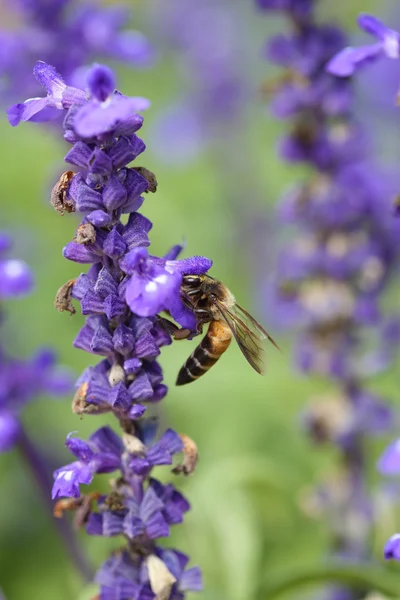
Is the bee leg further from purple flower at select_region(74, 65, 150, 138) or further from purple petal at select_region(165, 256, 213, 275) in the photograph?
purple flower at select_region(74, 65, 150, 138)

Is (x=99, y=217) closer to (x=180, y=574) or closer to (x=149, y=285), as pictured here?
(x=149, y=285)

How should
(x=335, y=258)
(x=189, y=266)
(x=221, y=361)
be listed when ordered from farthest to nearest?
1. (x=221, y=361)
2. (x=335, y=258)
3. (x=189, y=266)

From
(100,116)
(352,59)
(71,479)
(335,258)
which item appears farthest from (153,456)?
(335,258)

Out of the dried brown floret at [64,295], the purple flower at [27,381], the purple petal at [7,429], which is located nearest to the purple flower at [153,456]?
the dried brown floret at [64,295]

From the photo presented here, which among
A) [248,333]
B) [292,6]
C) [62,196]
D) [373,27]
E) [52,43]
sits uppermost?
[52,43]

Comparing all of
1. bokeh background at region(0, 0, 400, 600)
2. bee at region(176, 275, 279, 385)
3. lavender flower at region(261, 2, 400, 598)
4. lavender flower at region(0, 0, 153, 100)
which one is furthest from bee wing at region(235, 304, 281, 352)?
lavender flower at region(0, 0, 153, 100)

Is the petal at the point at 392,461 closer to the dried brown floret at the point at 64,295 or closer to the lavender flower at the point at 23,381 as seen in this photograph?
the dried brown floret at the point at 64,295
